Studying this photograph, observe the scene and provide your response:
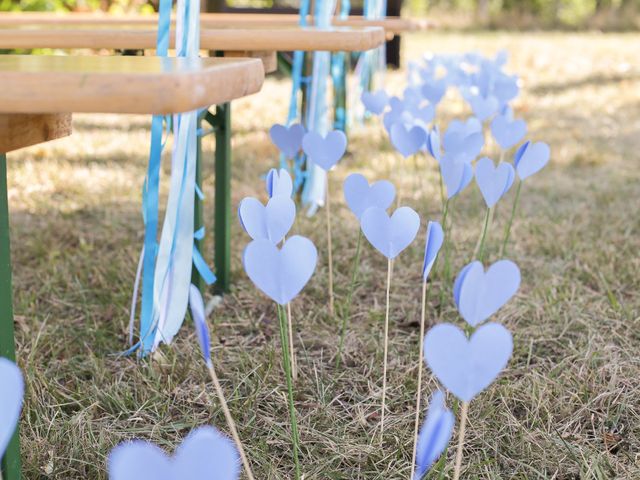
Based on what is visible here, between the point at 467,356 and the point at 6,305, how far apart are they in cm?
65

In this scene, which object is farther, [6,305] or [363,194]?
[363,194]

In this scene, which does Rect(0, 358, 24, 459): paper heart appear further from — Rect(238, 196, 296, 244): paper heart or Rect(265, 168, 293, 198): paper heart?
Rect(265, 168, 293, 198): paper heart

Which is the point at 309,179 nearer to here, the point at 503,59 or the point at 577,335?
the point at 503,59

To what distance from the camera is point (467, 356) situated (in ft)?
2.75

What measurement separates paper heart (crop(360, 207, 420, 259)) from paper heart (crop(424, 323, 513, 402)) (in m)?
0.38

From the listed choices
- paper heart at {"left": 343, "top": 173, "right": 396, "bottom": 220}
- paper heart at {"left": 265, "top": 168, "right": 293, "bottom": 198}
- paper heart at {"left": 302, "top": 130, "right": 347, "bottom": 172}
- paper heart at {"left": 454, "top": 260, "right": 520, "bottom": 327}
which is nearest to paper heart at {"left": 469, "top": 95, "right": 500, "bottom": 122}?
paper heart at {"left": 302, "top": 130, "right": 347, "bottom": 172}

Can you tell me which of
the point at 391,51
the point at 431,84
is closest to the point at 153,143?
the point at 431,84

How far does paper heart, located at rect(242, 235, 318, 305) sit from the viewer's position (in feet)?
3.18

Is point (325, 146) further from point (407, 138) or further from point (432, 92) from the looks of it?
point (432, 92)

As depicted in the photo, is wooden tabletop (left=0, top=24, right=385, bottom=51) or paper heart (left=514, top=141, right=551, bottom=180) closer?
paper heart (left=514, top=141, right=551, bottom=180)

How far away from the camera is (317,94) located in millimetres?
2750

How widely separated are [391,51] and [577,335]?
5.48 meters

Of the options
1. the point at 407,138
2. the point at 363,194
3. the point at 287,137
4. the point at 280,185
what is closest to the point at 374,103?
the point at 287,137

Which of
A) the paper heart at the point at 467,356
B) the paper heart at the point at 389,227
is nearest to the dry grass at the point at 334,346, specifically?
the paper heart at the point at 389,227
